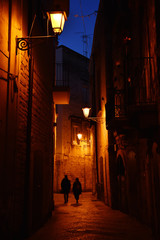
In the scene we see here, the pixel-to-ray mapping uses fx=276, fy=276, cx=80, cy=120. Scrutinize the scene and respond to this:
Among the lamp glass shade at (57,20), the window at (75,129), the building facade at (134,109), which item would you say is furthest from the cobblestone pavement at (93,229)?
the window at (75,129)

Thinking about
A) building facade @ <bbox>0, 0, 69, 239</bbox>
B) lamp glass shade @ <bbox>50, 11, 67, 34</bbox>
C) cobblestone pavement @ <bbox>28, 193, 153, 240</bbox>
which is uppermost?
lamp glass shade @ <bbox>50, 11, 67, 34</bbox>

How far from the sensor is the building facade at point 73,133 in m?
24.5

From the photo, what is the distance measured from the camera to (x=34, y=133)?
8.48m

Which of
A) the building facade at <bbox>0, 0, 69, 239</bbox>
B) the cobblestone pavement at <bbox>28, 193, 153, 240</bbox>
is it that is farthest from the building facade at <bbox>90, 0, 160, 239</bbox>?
the building facade at <bbox>0, 0, 69, 239</bbox>

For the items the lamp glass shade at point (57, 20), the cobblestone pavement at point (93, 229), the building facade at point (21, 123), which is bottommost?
the cobblestone pavement at point (93, 229)

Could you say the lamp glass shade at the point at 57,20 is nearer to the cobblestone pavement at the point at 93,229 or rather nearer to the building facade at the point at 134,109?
the building facade at the point at 134,109

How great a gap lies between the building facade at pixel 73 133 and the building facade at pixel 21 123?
47.0 ft

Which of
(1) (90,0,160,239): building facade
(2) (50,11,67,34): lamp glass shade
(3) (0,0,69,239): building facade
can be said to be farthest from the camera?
(1) (90,0,160,239): building facade

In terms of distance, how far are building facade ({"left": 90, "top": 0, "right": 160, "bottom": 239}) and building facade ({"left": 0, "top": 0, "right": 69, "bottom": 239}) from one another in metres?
2.70

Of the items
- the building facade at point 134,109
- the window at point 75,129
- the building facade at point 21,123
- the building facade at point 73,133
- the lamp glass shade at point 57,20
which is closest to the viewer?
the building facade at point 21,123

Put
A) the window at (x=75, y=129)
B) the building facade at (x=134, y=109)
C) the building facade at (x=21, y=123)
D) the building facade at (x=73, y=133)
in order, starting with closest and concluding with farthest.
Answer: the building facade at (x=21, y=123)
the building facade at (x=134, y=109)
the building facade at (x=73, y=133)
the window at (x=75, y=129)

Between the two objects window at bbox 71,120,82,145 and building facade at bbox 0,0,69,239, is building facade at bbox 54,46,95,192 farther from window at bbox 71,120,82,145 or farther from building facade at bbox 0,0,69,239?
building facade at bbox 0,0,69,239

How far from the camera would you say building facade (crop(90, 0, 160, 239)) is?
7.21 meters

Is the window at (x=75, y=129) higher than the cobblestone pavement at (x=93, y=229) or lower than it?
higher
